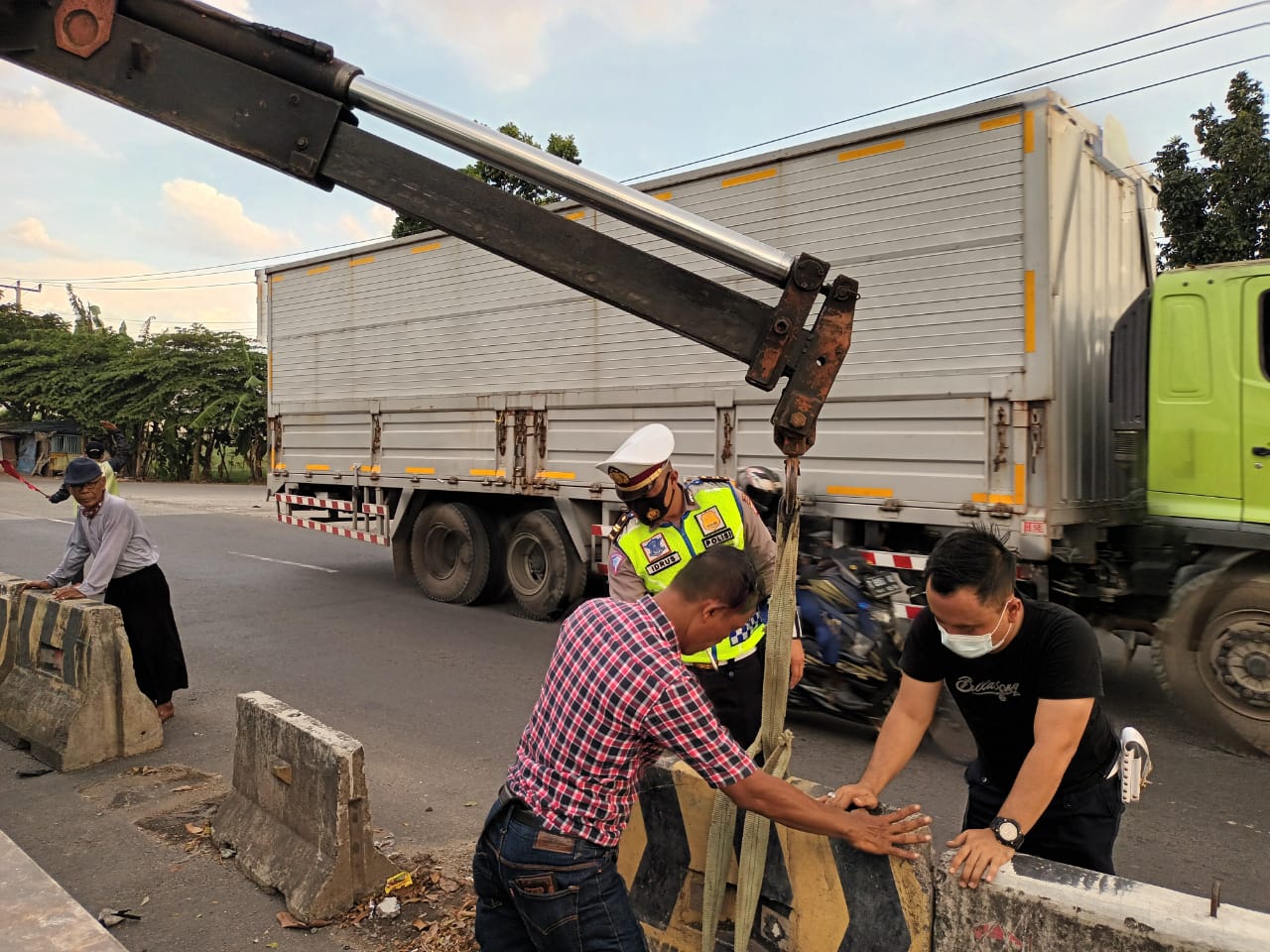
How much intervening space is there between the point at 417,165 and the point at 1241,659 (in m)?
5.08

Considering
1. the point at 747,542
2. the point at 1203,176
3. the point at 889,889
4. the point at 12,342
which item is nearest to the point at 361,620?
the point at 747,542

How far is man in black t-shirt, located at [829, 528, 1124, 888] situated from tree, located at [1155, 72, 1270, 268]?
11.6 m

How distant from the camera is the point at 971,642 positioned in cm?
234

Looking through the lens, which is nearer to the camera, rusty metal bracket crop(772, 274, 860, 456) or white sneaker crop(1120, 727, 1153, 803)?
rusty metal bracket crop(772, 274, 860, 456)

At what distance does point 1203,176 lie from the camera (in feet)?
38.6

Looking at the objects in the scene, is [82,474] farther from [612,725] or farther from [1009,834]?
[1009,834]

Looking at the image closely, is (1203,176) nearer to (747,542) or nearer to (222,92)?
(747,542)

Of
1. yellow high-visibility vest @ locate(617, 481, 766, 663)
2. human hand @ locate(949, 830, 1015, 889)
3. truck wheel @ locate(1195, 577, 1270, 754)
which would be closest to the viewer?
human hand @ locate(949, 830, 1015, 889)

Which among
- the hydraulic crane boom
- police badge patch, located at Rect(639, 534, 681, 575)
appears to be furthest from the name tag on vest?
the hydraulic crane boom

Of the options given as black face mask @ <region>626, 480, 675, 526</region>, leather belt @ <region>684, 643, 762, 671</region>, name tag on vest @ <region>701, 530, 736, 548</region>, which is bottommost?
leather belt @ <region>684, 643, 762, 671</region>

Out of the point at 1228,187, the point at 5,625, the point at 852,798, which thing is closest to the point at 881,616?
the point at 852,798

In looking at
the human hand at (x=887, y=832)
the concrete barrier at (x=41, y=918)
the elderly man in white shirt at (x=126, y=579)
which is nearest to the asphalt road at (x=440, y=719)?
the elderly man in white shirt at (x=126, y=579)

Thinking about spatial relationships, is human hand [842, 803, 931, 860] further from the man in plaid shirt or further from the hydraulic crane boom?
the hydraulic crane boom

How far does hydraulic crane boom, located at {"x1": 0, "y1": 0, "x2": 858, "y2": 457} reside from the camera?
7.55 ft
